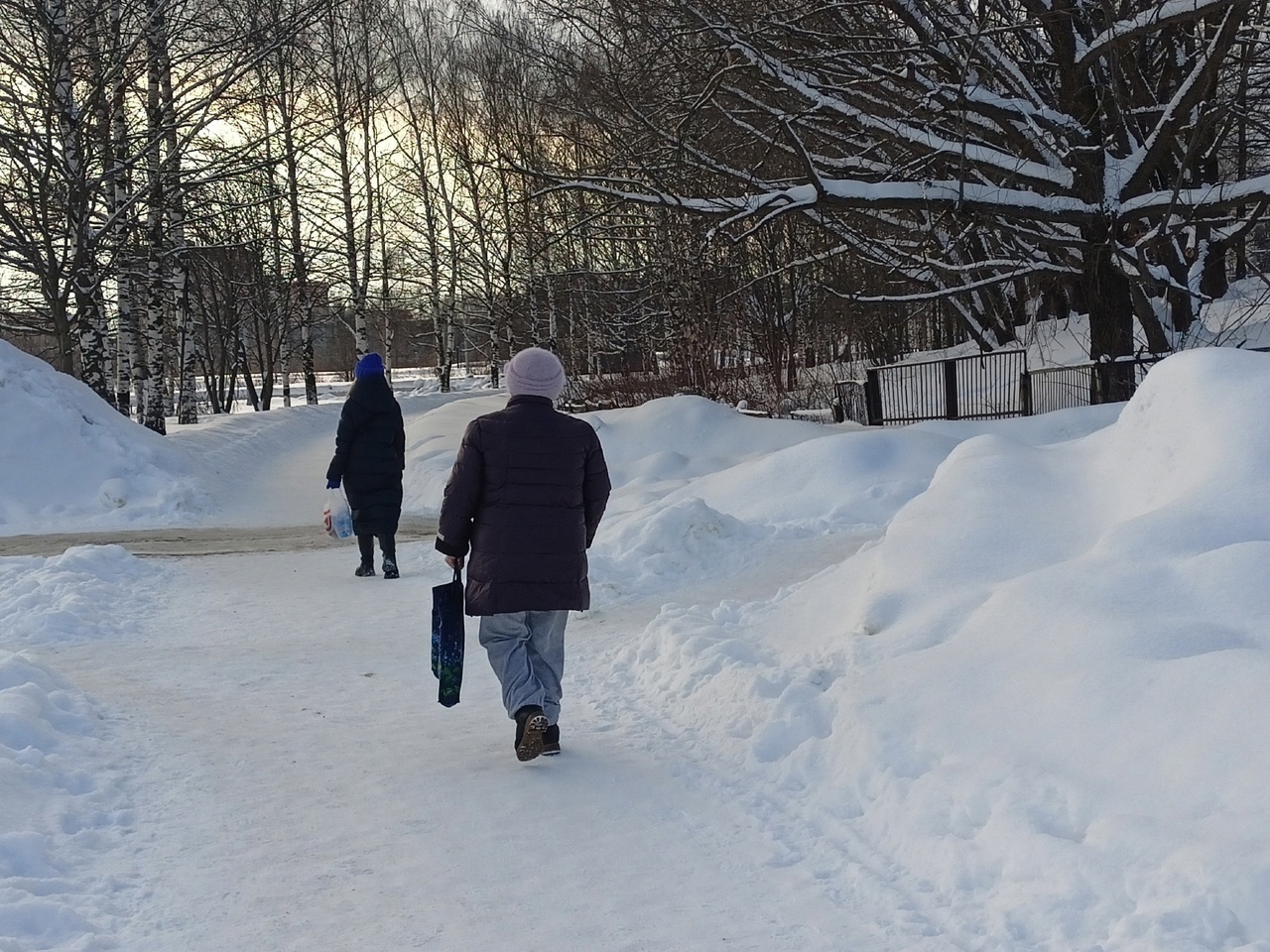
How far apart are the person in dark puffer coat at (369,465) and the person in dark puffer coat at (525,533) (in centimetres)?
503

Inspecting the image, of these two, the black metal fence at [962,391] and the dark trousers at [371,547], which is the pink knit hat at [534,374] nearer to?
the dark trousers at [371,547]

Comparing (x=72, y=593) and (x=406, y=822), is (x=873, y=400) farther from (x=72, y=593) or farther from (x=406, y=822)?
(x=406, y=822)

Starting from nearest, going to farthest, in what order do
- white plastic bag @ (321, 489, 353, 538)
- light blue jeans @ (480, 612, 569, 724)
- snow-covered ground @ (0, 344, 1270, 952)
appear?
snow-covered ground @ (0, 344, 1270, 952) < light blue jeans @ (480, 612, 569, 724) < white plastic bag @ (321, 489, 353, 538)

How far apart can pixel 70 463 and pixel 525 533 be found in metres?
12.0

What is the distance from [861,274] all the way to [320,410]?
17.6m

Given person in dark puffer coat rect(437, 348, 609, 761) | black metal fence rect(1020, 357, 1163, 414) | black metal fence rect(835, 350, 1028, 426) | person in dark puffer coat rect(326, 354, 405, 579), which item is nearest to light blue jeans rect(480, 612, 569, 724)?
person in dark puffer coat rect(437, 348, 609, 761)

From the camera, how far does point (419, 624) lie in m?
8.12

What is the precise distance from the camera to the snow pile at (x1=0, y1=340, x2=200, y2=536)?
14.1 meters

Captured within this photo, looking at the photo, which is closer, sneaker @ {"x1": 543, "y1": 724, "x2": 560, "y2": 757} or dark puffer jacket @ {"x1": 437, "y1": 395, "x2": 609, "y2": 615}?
dark puffer jacket @ {"x1": 437, "y1": 395, "x2": 609, "y2": 615}

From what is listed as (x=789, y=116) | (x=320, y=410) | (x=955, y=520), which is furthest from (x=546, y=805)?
(x=320, y=410)

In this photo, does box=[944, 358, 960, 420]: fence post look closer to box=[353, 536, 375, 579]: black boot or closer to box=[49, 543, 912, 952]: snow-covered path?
box=[353, 536, 375, 579]: black boot

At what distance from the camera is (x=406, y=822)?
436 centimetres

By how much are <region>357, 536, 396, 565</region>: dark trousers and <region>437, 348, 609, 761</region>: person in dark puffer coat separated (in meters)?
5.04

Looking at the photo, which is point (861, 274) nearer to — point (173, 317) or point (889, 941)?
point (889, 941)
